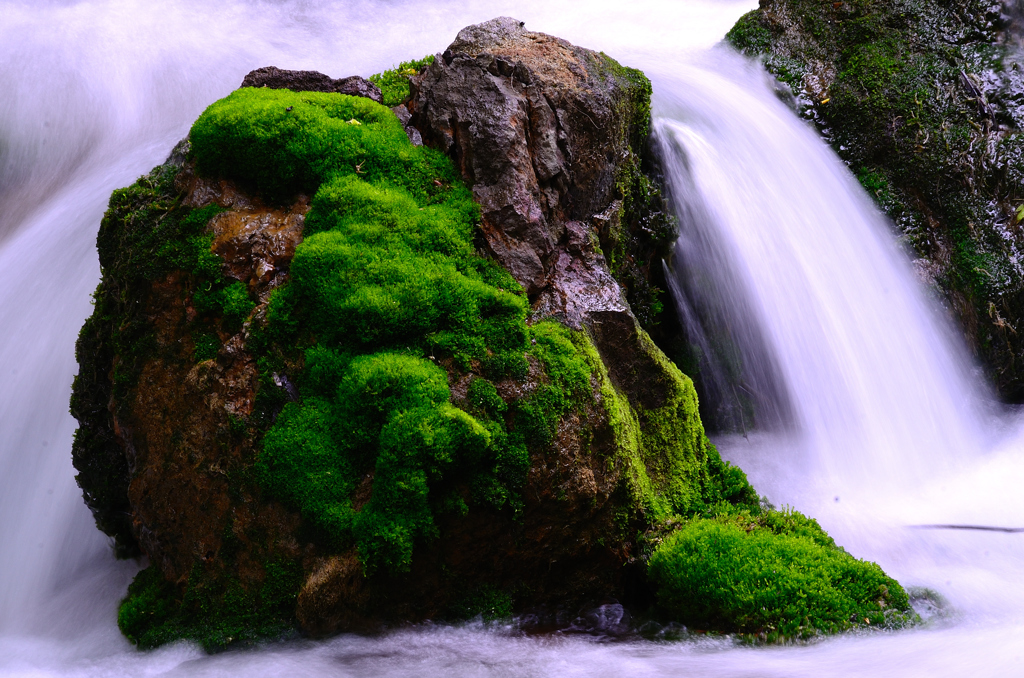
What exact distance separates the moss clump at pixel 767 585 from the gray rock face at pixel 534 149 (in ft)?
5.43

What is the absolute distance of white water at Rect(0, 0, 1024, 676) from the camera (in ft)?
13.1

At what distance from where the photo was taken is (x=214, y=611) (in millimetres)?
4152

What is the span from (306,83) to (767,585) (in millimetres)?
4949

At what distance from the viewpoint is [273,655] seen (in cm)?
383

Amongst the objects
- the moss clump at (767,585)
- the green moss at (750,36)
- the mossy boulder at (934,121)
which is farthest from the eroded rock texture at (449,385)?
the green moss at (750,36)

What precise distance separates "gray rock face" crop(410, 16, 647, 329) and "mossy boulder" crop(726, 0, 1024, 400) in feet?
15.6

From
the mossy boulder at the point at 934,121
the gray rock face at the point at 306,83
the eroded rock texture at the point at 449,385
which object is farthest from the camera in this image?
the mossy boulder at the point at 934,121

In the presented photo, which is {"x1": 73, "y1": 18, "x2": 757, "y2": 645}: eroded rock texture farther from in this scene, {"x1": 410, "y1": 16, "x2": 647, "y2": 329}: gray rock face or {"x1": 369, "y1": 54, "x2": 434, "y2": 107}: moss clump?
{"x1": 369, "y1": 54, "x2": 434, "y2": 107}: moss clump

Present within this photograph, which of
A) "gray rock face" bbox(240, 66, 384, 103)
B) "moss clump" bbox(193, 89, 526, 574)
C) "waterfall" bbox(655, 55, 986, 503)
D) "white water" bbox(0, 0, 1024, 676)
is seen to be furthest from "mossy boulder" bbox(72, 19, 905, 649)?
"waterfall" bbox(655, 55, 986, 503)

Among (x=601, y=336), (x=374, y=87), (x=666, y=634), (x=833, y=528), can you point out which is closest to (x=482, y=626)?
(x=666, y=634)

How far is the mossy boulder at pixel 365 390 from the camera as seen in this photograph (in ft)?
13.1

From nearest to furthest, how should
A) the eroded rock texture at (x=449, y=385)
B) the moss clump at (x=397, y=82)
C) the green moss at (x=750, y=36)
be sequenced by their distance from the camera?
the eroded rock texture at (x=449, y=385)
the moss clump at (x=397, y=82)
the green moss at (x=750, y=36)

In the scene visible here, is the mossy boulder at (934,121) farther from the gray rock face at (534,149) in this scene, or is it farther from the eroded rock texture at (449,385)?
the gray rock face at (534,149)

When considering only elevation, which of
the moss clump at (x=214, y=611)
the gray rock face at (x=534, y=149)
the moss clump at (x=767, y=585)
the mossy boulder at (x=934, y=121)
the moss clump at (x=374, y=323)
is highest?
the mossy boulder at (x=934, y=121)
